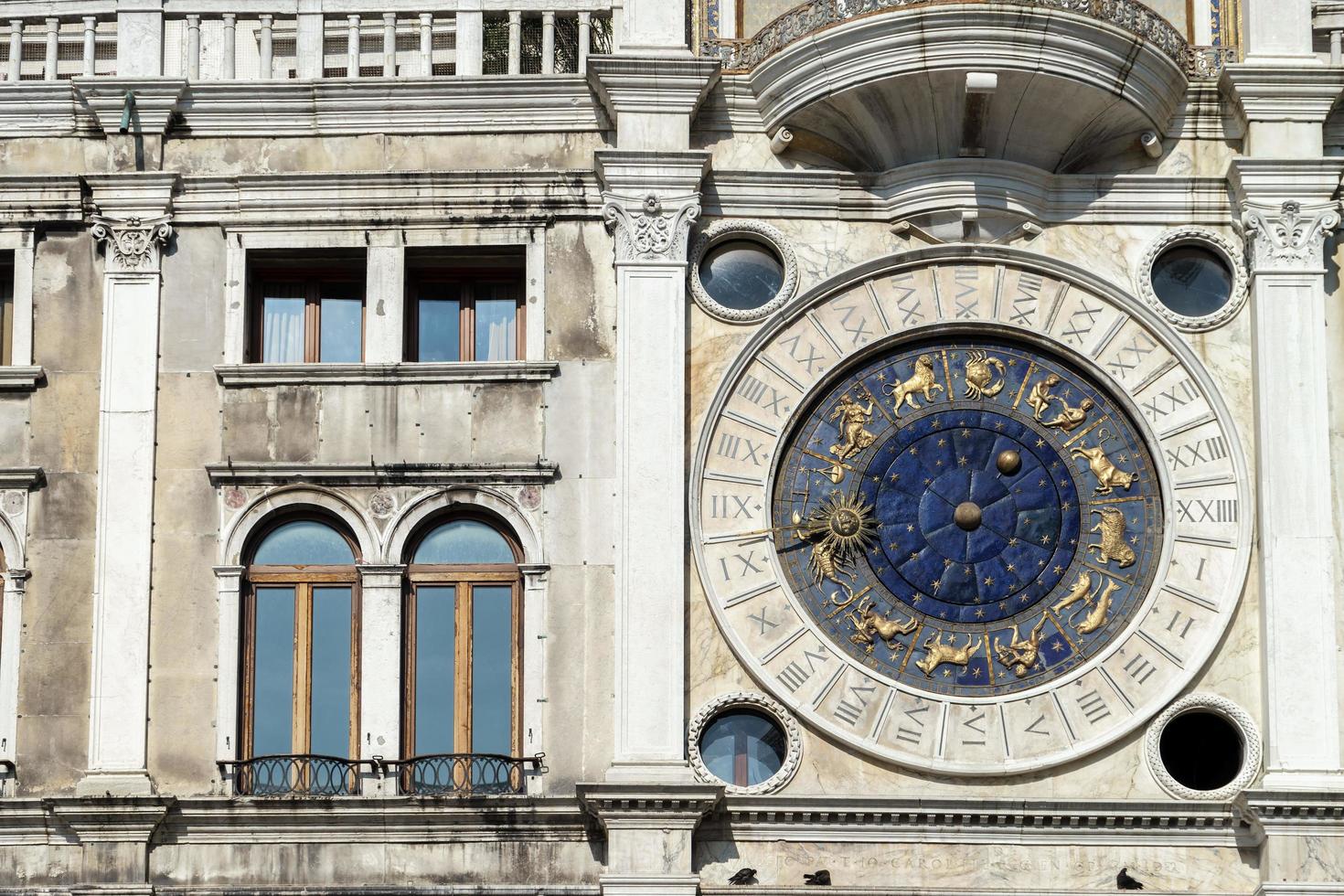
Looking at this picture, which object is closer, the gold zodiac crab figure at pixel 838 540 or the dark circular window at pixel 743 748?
the dark circular window at pixel 743 748

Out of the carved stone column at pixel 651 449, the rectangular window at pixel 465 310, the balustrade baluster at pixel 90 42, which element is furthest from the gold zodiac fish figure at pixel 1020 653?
the balustrade baluster at pixel 90 42

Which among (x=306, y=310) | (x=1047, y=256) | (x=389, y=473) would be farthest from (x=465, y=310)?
(x=1047, y=256)

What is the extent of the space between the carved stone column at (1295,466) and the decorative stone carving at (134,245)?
9.66 m

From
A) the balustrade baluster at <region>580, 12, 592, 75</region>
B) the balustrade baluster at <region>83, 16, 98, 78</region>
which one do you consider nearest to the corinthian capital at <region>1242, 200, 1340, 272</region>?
the balustrade baluster at <region>580, 12, 592, 75</region>

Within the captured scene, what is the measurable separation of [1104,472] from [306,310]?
7.35 metres

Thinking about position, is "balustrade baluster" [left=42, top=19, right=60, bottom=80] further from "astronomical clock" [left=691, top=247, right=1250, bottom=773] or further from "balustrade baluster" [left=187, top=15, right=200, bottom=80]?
"astronomical clock" [left=691, top=247, right=1250, bottom=773]

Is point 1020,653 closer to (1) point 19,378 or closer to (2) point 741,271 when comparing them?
(2) point 741,271

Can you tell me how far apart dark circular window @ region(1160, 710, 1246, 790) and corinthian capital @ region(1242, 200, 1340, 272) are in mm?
4057

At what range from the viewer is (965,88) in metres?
27.9

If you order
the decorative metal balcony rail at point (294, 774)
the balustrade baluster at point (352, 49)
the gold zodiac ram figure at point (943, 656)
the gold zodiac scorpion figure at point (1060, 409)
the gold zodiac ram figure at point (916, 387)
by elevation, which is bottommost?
the decorative metal balcony rail at point (294, 774)

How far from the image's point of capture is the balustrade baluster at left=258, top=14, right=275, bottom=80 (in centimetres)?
2877

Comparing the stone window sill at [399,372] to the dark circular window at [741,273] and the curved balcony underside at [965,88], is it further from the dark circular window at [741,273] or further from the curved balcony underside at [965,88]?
the curved balcony underside at [965,88]

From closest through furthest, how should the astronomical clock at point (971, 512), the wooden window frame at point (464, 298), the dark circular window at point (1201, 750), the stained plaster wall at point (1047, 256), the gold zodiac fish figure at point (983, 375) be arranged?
the stained plaster wall at point (1047, 256)
the dark circular window at point (1201, 750)
the astronomical clock at point (971, 512)
the gold zodiac fish figure at point (983, 375)
the wooden window frame at point (464, 298)

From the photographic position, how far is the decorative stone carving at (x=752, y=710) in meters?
27.1
